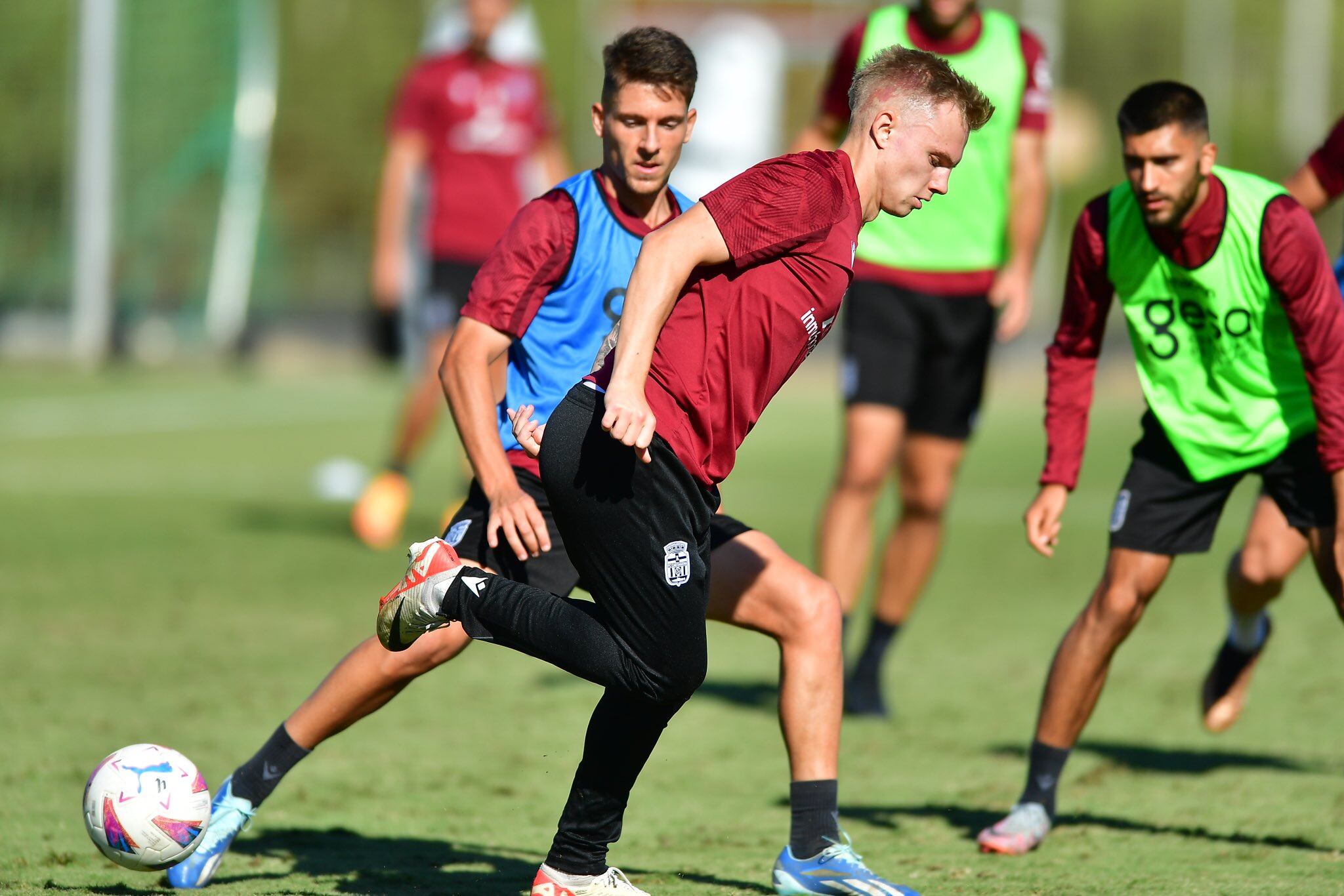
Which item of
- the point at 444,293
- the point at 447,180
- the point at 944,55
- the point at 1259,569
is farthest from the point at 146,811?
the point at 447,180

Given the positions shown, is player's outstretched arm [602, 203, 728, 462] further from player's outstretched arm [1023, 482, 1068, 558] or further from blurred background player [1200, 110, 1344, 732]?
blurred background player [1200, 110, 1344, 732]

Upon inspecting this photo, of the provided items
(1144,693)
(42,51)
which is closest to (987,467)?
(1144,693)

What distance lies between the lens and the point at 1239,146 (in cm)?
3978

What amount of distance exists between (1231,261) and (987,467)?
972 centimetres

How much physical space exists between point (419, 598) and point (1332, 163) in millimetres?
3095

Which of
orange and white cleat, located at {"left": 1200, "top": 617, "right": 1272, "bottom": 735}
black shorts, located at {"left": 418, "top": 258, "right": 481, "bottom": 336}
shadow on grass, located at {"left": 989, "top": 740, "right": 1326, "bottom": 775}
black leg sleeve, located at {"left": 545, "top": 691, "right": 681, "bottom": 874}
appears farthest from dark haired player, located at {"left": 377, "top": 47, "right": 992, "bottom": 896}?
black shorts, located at {"left": 418, "top": 258, "right": 481, "bottom": 336}

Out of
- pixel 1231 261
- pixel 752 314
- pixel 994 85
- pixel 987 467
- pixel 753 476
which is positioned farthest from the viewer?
pixel 987 467

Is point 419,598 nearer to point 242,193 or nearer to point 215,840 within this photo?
point 215,840

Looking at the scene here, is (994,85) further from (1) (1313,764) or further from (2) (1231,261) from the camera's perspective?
(1) (1313,764)

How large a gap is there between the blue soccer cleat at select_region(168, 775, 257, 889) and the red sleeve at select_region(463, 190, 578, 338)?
1301 millimetres

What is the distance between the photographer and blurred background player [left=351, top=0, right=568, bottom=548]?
30.4 feet

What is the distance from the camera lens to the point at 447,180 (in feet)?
31.4

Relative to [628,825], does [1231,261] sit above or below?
above

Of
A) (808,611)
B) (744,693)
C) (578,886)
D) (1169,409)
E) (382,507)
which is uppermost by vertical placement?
(1169,409)
